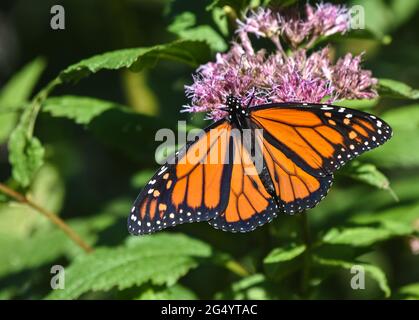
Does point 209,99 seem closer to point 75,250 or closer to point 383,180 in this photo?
point 383,180

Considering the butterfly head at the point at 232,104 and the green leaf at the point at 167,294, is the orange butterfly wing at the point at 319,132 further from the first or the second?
the green leaf at the point at 167,294

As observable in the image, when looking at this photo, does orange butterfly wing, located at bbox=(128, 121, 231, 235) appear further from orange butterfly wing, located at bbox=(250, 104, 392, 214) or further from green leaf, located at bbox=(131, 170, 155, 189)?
green leaf, located at bbox=(131, 170, 155, 189)

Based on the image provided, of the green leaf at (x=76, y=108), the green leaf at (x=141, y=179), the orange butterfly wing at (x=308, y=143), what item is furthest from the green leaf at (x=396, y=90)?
the green leaf at (x=141, y=179)

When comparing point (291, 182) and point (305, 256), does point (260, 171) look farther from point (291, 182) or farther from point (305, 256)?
point (305, 256)

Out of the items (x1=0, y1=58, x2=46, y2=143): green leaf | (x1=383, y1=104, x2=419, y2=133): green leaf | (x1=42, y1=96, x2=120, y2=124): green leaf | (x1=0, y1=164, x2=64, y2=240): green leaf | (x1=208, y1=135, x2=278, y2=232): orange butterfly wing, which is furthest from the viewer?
(x1=0, y1=164, x2=64, y2=240): green leaf

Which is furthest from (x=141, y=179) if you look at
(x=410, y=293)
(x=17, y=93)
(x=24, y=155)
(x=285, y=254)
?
(x=410, y=293)

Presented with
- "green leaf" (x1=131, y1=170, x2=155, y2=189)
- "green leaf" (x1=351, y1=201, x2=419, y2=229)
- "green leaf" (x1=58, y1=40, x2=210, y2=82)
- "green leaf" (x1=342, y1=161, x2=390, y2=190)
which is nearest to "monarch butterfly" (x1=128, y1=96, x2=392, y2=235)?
"green leaf" (x1=342, y1=161, x2=390, y2=190)
